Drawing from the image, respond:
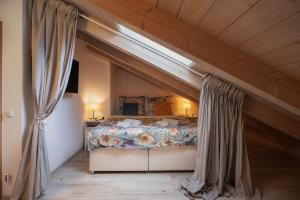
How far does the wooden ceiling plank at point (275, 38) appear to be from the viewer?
97 cm

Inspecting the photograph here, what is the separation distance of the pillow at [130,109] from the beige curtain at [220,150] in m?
3.15

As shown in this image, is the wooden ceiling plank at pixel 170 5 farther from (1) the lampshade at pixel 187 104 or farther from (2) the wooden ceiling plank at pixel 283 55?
(1) the lampshade at pixel 187 104

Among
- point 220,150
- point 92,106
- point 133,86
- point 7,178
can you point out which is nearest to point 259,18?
point 220,150

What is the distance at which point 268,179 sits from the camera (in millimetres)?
2971

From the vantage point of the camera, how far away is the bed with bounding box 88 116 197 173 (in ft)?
10.5

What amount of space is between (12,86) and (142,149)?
76.6 inches

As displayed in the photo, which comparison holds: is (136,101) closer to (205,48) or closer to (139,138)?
(139,138)

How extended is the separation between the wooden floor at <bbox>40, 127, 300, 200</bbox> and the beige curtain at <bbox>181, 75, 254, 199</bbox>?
0.28 m

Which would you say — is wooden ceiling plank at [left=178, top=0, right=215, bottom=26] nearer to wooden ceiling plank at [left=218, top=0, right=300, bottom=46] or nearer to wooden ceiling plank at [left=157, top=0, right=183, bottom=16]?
wooden ceiling plank at [left=157, top=0, right=183, bottom=16]

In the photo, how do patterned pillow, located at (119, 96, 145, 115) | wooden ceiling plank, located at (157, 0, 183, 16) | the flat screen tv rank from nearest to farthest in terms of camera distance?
wooden ceiling plank, located at (157, 0, 183, 16)
the flat screen tv
patterned pillow, located at (119, 96, 145, 115)

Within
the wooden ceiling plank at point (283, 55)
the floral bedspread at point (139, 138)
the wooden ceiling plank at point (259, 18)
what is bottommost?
the floral bedspread at point (139, 138)

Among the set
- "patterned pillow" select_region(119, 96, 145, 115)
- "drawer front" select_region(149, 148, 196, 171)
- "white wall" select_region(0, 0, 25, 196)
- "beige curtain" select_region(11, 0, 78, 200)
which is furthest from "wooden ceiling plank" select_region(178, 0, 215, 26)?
"patterned pillow" select_region(119, 96, 145, 115)

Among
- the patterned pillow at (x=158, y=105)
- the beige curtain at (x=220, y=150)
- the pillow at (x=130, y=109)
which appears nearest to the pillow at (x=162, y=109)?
the patterned pillow at (x=158, y=105)

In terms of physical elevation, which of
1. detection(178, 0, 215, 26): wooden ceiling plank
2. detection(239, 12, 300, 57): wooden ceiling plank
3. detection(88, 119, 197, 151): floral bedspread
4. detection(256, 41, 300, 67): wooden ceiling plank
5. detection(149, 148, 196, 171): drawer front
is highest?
detection(178, 0, 215, 26): wooden ceiling plank
